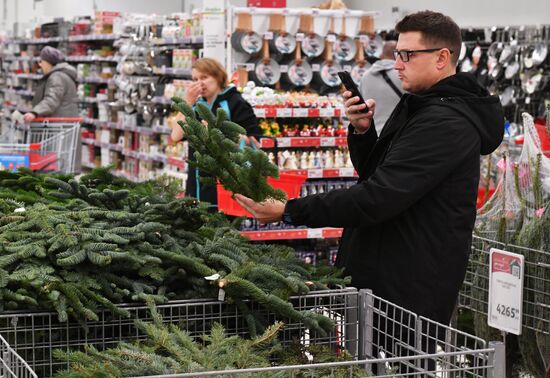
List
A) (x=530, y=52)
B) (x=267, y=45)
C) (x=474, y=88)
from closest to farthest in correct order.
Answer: (x=474, y=88)
(x=267, y=45)
(x=530, y=52)

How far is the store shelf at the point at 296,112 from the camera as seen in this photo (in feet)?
23.8

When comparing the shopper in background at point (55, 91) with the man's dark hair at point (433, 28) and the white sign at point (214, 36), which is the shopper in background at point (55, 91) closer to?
the white sign at point (214, 36)

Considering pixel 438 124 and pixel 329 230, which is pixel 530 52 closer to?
pixel 329 230

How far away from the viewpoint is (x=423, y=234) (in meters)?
3.05

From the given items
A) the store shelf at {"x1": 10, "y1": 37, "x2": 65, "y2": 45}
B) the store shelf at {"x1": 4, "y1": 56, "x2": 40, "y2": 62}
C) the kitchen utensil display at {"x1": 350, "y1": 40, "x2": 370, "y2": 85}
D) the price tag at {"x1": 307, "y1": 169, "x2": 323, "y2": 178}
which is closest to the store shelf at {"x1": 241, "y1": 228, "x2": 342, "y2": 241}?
the price tag at {"x1": 307, "y1": 169, "x2": 323, "y2": 178}

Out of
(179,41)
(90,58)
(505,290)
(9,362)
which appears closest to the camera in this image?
(9,362)

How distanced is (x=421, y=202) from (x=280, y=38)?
18.5 feet

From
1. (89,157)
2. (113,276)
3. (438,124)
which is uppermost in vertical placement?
(438,124)

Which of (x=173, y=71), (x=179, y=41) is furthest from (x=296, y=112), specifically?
(x=173, y=71)

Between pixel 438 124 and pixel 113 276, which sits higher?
pixel 438 124

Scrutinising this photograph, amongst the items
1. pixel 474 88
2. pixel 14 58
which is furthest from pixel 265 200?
Answer: pixel 14 58

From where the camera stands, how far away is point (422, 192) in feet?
9.72

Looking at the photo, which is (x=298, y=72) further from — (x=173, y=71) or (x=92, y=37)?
(x=92, y=37)

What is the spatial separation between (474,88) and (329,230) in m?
4.47
